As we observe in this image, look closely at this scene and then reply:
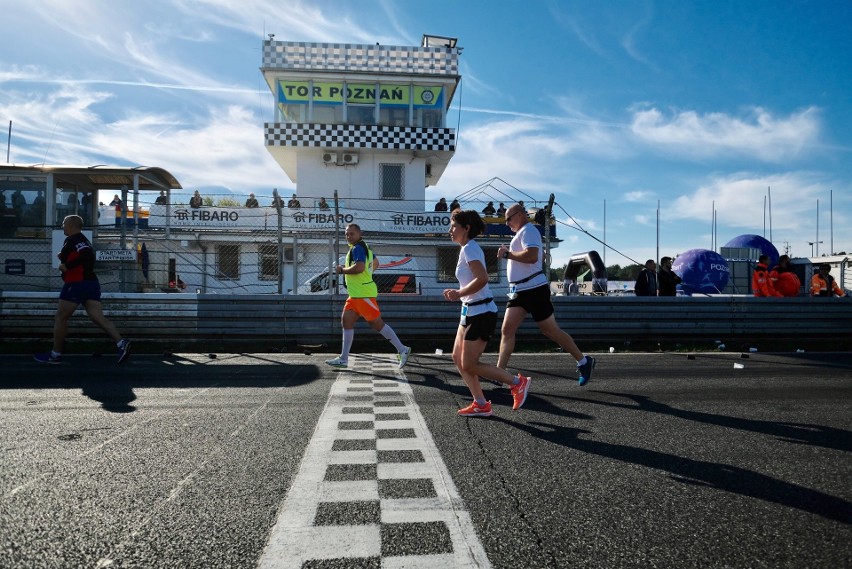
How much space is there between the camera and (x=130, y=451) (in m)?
3.62

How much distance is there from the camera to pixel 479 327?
466 cm

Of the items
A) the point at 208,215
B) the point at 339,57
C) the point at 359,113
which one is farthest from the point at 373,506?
the point at 339,57

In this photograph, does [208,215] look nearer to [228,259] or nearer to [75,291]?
[228,259]

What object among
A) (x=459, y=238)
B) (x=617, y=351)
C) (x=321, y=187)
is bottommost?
(x=617, y=351)

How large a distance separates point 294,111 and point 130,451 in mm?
20364

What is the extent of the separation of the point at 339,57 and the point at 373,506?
21637 millimetres

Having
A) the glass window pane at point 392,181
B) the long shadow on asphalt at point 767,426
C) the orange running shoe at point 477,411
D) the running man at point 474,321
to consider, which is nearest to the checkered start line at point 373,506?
the orange running shoe at point 477,411

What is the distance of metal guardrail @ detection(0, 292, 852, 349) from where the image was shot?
380 inches

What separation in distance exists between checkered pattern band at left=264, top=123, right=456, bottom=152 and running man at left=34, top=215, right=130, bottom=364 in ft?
48.5

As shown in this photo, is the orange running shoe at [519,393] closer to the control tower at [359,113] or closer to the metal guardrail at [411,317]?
the metal guardrail at [411,317]

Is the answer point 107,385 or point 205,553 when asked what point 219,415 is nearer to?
point 107,385

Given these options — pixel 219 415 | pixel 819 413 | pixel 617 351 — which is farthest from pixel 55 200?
pixel 819 413

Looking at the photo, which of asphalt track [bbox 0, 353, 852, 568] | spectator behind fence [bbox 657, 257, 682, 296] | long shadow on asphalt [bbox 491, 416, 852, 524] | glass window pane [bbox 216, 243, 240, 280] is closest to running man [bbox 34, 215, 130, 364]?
asphalt track [bbox 0, 353, 852, 568]

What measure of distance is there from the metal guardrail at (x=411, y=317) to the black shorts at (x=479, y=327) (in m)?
5.60
